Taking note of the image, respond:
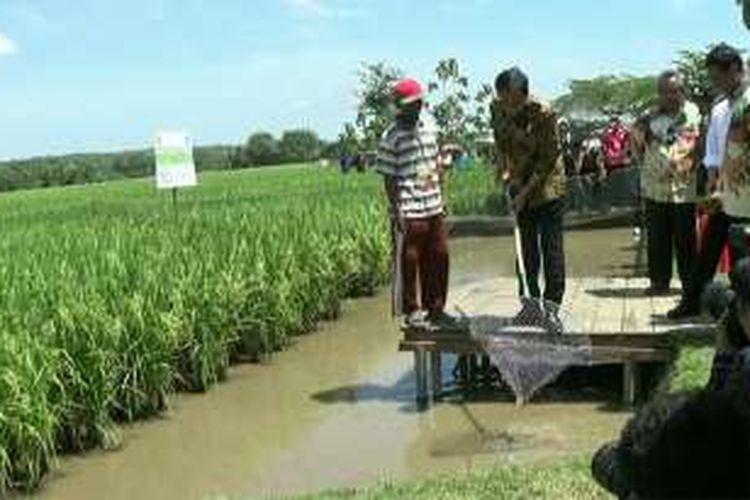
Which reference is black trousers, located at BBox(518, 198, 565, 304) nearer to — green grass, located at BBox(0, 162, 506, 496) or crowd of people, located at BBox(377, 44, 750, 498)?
crowd of people, located at BBox(377, 44, 750, 498)

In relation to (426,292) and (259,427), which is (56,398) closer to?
(259,427)

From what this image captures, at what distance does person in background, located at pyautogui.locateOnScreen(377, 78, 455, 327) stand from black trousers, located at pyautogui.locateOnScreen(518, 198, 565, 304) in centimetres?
58

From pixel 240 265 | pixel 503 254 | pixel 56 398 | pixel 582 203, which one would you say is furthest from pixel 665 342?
pixel 582 203

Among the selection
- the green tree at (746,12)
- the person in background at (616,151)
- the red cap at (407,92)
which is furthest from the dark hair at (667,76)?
the person in background at (616,151)

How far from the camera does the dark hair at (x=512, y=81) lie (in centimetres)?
898

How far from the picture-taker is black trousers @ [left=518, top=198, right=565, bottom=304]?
9258 mm

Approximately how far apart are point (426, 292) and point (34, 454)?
2.84 metres

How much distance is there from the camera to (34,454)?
809 cm

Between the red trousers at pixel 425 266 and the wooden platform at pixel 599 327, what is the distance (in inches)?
12.3

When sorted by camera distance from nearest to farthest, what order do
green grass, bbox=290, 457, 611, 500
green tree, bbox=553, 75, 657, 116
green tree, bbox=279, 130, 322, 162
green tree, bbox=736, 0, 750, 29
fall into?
1. green grass, bbox=290, 457, 611, 500
2. green tree, bbox=736, 0, 750, 29
3. green tree, bbox=553, 75, 657, 116
4. green tree, bbox=279, 130, 322, 162

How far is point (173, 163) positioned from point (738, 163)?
12.5 metres

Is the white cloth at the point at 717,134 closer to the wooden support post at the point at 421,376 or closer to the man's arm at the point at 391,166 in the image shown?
the man's arm at the point at 391,166

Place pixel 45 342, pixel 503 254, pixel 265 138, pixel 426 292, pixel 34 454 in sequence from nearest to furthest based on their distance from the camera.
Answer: pixel 34 454, pixel 45 342, pixel 426 292, pixel 503 254, pixel 265 138

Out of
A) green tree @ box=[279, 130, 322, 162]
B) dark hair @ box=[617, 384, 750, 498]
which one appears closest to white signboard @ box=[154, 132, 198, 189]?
dark hair @ box=[617, 384, 750, 498]
